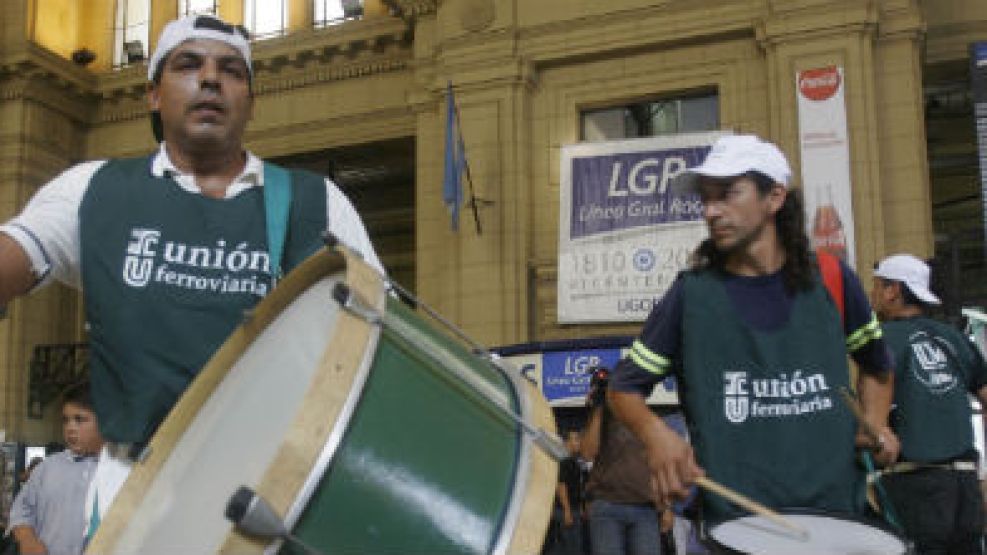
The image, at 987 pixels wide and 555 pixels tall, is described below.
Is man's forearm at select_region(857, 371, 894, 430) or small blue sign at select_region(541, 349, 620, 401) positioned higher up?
small blue sign at select_region(541, 349, 620, 401)

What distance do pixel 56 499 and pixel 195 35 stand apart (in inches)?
182

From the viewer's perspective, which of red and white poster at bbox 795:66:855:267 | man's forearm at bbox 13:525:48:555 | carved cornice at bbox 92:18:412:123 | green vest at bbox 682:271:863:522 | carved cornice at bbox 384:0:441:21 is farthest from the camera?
carved cornice at bbox 92:18:412:123

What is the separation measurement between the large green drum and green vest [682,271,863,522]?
908mm

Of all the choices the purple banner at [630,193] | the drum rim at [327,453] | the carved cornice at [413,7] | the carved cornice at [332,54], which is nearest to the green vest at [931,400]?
the drum rim at [327,453]

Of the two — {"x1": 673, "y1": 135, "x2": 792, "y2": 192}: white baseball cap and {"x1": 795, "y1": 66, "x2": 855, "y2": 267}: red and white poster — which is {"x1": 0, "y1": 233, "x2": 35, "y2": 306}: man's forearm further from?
{"x1": 795, "y1": 66, "x2": 855, "y2": 267}: red and white poster

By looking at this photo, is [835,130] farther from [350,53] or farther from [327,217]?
[327,217]

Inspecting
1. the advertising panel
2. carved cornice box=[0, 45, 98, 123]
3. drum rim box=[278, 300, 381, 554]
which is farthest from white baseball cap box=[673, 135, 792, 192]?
carved cornice box=[0, 45, 98, 123]

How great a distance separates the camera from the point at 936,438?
492cm

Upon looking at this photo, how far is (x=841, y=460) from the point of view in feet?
9.46

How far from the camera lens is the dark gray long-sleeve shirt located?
6184mm

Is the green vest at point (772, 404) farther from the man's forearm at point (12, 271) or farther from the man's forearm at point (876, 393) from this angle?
the man's forearm at point (12, 271)

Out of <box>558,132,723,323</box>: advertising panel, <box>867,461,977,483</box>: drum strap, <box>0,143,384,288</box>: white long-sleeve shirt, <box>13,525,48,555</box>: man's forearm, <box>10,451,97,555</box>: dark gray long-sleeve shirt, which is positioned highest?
<box>558,132,723,323</box>: advertising panel

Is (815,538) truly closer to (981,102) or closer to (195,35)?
(195,35)

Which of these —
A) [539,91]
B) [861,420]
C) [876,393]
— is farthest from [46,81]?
[861,420]
